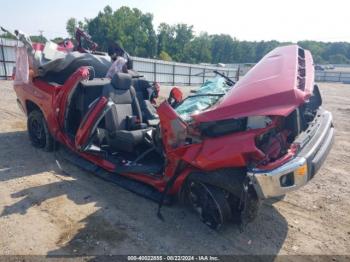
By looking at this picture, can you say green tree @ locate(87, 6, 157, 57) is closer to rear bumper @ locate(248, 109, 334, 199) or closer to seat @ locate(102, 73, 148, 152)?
seat @ locate(102, 73, 148, 152)

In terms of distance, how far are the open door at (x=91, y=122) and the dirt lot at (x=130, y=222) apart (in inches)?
20.4

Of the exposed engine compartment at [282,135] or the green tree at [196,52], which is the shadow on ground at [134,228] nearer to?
the exposed engine compartment at [282,135]

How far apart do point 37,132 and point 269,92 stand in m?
Result: 4.46

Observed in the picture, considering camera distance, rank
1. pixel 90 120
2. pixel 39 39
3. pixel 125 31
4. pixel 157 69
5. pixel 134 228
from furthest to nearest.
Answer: pixel 125 31 → pixel 39 39 → pixel 157 69 → pixel 90 120 → pixel 134 228

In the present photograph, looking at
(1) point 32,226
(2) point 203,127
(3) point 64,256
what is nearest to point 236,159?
(2) point 203,127

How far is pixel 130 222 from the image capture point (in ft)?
11.7

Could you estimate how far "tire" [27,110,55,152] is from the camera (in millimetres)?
5663

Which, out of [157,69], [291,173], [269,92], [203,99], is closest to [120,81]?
[203,99]

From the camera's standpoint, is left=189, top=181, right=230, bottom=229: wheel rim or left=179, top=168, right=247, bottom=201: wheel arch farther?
left=189, top=181, right=230, bottom=229: wheel rim

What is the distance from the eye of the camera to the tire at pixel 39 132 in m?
5.66

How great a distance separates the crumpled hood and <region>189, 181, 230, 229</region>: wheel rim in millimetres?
732

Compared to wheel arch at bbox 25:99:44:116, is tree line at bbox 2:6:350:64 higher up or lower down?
higher up

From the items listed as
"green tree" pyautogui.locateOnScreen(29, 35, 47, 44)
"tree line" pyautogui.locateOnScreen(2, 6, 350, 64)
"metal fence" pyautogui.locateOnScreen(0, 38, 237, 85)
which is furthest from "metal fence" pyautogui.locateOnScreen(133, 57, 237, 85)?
"tree line" pyautogui.locateOnScreen(2, 6, 350, 64)

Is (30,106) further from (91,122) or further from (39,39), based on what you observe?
(39,39)
